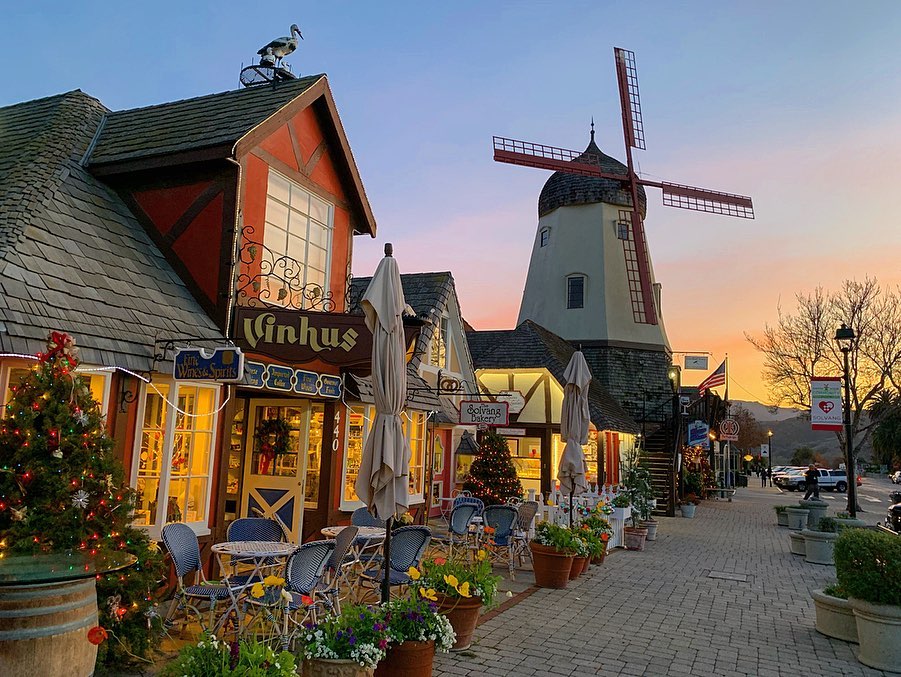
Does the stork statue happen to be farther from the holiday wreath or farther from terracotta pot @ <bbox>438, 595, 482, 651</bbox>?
terracotta pot @ <bbox>438, 595, 482, 651</bbox>

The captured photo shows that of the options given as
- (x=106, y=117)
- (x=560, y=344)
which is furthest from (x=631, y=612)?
(x=560, y=344)

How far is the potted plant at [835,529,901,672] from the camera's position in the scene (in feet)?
19.8

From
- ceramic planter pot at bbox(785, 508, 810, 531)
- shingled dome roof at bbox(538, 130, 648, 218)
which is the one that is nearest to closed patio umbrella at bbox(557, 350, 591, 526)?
ceramic planter pot at bbox(785, 508, 810, 531)

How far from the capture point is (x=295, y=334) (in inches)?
318

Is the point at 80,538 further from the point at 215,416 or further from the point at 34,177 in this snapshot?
the point at 34,177

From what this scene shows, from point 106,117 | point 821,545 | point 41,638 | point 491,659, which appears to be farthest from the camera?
point 821,545

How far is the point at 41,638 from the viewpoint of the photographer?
3.57 meters

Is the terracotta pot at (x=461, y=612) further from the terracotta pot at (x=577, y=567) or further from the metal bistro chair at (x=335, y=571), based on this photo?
the terracotta pot at (x=577, y=567)

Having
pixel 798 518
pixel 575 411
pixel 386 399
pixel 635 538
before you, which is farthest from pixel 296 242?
pixel 798 518

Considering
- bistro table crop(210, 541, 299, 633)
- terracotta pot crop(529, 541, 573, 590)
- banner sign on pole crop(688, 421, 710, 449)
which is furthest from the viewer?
banner sign on pole crop(688, 421, 710, 449)

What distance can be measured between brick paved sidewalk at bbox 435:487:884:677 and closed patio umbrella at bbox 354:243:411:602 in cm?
155

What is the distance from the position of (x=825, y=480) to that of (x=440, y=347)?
3796 centimetres

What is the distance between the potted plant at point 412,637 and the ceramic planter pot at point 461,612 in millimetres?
934

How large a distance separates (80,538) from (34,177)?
4.93m
